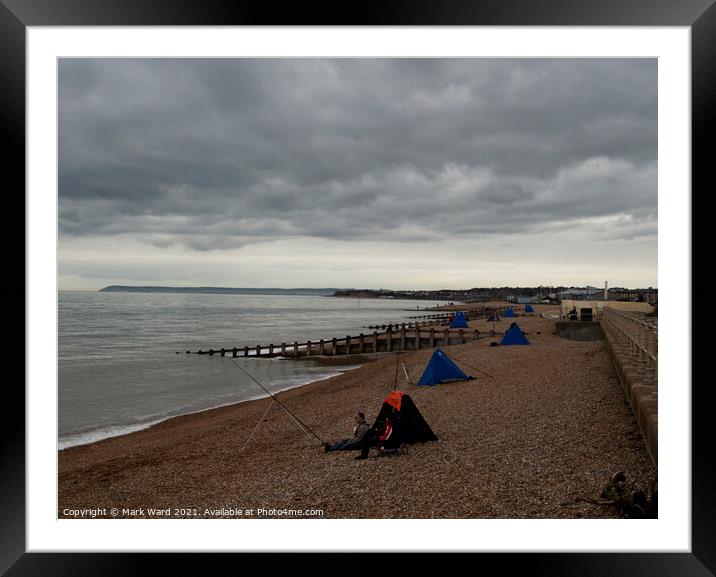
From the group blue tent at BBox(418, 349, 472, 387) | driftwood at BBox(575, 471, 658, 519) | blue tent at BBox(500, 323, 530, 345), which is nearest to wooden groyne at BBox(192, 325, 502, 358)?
blue tent at BBox(500, 323, 530, 345)

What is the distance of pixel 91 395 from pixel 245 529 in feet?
39.5

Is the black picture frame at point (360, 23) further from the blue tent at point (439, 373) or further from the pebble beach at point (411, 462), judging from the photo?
the blue tent at point (439, 373)

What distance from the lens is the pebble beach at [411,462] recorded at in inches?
174

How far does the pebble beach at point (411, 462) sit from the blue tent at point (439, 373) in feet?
3.60

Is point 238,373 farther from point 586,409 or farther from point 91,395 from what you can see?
point 586,409

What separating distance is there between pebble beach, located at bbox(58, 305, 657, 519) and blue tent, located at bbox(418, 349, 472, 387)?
1096mm

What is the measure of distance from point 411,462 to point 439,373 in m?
5.97

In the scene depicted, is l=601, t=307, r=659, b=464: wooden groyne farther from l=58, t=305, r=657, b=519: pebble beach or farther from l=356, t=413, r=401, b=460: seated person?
l=356, t=413, r=401, b=460: seated person

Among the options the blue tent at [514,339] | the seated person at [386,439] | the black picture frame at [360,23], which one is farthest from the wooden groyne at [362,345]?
the black picture frame at [360,23]

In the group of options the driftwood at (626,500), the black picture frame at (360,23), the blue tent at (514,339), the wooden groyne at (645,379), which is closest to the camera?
the black picture frame at (360,23)

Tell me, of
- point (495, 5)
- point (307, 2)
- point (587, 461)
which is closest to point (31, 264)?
point (307, 2)

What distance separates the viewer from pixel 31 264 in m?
4.02

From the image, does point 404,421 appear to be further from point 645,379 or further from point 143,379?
point 143,379

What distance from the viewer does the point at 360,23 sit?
3803 millimetres
